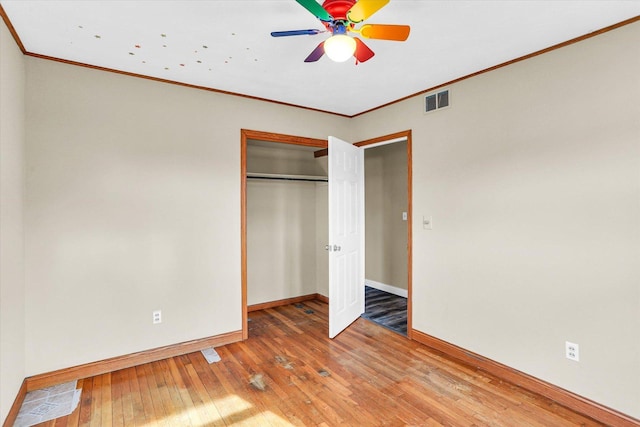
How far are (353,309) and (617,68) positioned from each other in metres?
3.21

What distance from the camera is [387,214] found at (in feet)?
17.5

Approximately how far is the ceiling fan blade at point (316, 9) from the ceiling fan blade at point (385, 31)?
21cm

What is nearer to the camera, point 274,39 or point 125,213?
point 274,39

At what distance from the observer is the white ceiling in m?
1.94

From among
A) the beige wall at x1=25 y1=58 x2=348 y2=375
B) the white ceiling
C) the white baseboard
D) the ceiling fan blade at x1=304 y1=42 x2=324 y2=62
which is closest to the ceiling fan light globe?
the ceiling fan blade at x1=304 y1=42 x2=324 y2=62

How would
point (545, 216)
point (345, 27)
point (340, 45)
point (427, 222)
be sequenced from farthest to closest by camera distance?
1. point (427, 222)
2. point (545, 216)
3. point (345, 27)
4. point (340, 45)

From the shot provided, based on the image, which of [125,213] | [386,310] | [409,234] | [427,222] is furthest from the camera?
[386,310]

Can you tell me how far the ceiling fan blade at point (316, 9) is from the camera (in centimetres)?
153

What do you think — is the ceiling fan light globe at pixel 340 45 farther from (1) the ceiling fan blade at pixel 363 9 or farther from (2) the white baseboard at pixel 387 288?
(2) the white baseboard at pixel 387 288

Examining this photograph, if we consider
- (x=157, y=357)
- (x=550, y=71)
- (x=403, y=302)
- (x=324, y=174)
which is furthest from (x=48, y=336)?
(x=550, y=71)

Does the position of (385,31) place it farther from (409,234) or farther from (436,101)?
(409,234)

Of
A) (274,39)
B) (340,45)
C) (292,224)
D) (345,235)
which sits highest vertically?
(274,39)

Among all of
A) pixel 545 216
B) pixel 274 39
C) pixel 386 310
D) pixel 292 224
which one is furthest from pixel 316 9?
pixel 386 310

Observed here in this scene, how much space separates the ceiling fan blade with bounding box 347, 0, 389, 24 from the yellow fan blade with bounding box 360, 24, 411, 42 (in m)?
0.08
